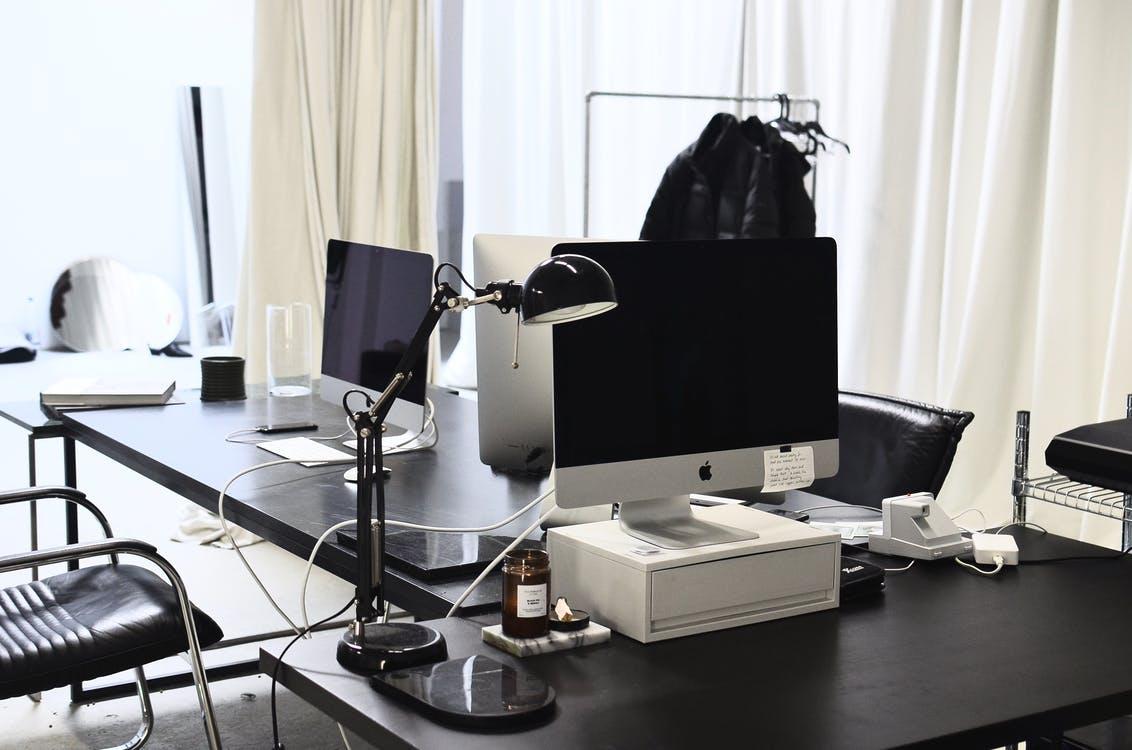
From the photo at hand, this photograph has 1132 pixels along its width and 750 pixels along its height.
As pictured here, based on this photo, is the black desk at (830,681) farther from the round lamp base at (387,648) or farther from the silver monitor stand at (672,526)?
the silver monitor stand at (672,526)

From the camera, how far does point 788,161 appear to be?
420 centimetres

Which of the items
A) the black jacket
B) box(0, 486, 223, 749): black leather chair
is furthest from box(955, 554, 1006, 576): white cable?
the black jacket

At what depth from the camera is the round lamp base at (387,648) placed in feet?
4.50

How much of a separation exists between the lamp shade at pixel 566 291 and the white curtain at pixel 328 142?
10.8ft

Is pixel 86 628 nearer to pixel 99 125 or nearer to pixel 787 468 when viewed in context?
pixel 787 468

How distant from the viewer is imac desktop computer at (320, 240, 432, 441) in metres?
2.44

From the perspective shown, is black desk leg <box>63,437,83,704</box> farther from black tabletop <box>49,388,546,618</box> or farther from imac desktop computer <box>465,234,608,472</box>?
imac desktop computer <box>465,234,608,472</box>

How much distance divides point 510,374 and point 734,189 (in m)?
2.27

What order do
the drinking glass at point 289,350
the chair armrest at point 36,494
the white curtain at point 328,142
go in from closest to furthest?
the chair armrest at point 36,494 < the drinking glass at point 289,350 < the white curtain at point 328,142

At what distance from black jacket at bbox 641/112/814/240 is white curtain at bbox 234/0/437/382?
3.82ft

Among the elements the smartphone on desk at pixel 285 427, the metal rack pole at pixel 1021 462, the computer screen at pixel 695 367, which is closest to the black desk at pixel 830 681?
the computer screen at pixel 695 367

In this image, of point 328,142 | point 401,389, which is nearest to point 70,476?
point 401,389

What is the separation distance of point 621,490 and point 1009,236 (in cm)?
293

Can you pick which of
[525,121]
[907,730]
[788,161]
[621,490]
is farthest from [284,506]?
[525,121]
